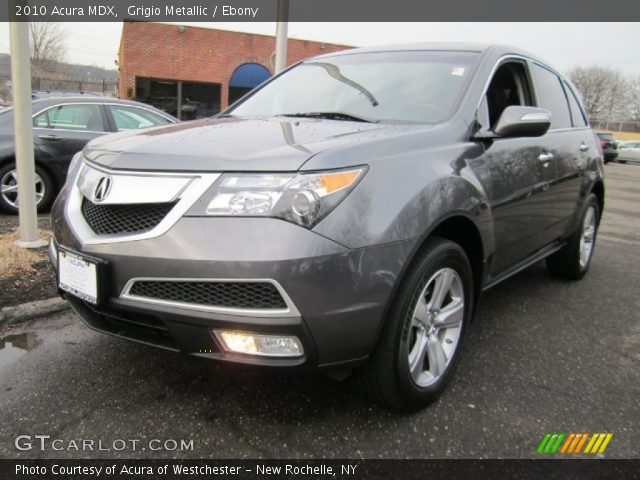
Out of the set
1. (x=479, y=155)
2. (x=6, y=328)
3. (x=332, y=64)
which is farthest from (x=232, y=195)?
(x=6, y=328)

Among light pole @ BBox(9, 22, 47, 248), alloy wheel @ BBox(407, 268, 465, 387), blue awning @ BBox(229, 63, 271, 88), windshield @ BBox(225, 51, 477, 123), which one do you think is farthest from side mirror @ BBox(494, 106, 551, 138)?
blue awning @ BBox(229, 63, 271, 88)

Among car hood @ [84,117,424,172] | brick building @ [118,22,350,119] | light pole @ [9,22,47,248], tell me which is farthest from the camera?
brick building @ [118,22,350,119]

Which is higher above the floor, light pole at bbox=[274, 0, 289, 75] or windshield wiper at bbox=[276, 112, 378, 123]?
light pole at bbox=[274, 0, 289, 75]

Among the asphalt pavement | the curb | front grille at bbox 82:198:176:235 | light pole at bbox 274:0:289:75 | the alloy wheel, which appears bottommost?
the curb

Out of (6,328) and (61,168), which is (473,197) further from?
(61,168)

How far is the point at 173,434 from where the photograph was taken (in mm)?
2141

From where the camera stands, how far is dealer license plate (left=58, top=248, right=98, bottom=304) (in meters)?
1.97

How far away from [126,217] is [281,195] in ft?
2.08

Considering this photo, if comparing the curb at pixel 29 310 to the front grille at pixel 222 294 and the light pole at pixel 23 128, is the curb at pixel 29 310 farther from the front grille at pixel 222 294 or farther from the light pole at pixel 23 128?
the front grille at pixel 222 294

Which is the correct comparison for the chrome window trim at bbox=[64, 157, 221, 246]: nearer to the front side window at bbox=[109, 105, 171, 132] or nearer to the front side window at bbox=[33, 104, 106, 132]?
the front side window at bbox=[33, 104, 106, 132]

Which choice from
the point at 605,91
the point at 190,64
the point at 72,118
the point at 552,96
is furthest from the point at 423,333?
the point at 605,91

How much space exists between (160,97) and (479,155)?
2199 centimetres

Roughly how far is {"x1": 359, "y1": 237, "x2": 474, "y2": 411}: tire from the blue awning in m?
22.7
